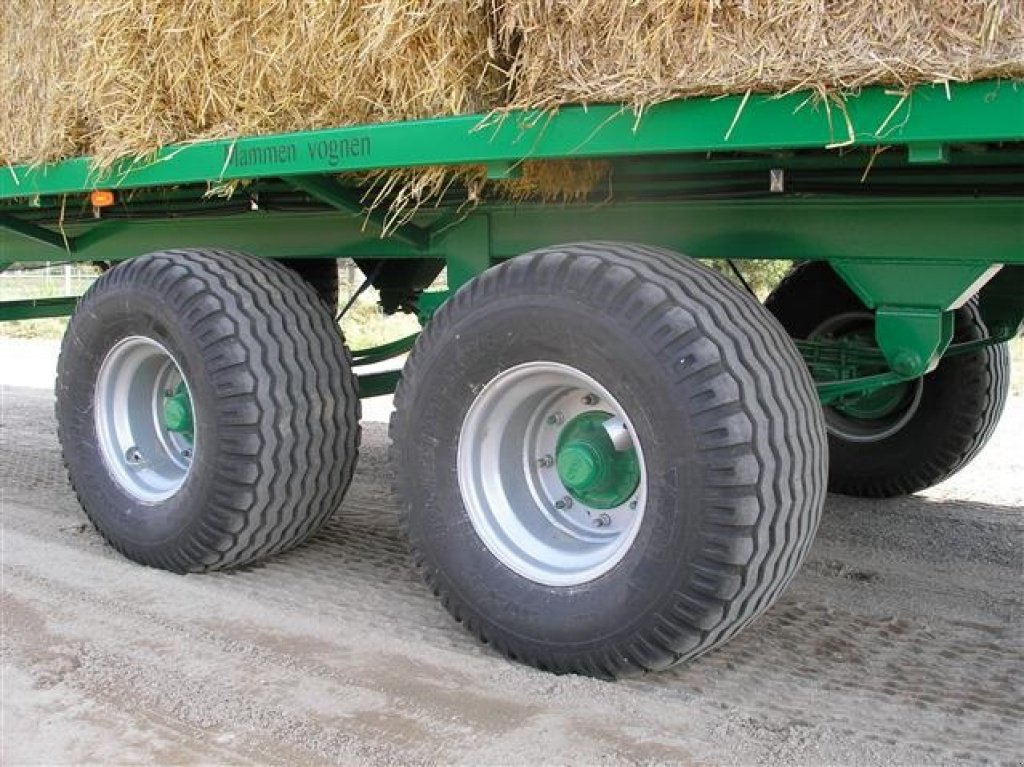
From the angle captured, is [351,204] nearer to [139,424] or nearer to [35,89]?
[139,424]

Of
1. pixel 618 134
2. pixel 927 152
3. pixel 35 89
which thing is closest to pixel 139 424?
pixel 35 89

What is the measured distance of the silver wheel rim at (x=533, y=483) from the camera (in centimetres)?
333

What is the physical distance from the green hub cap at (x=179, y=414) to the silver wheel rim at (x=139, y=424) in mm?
49

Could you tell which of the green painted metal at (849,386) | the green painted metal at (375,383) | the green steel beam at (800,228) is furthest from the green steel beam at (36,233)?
the green painted metal at (849,386)

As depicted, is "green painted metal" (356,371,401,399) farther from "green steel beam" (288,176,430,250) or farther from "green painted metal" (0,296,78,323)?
"green painted metal" (0,296,78,323)

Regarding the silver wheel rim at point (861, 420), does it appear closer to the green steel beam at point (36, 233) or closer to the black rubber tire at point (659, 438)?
the black rubber tire at point (659, 438)

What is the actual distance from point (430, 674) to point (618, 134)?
1.59 meters

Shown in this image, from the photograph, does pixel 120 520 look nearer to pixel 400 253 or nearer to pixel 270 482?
pixel 270 482

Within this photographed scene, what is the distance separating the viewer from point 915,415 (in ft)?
17.8

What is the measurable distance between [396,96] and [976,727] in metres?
2.38

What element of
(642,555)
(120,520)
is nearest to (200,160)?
(120,520)

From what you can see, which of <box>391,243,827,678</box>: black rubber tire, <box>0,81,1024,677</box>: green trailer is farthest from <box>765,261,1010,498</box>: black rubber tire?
<box>391,243,827,678</box>: black rubber tire

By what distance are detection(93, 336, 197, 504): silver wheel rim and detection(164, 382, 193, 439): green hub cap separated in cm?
5

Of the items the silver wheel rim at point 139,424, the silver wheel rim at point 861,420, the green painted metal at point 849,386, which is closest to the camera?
the green painted metal at point 849,386
